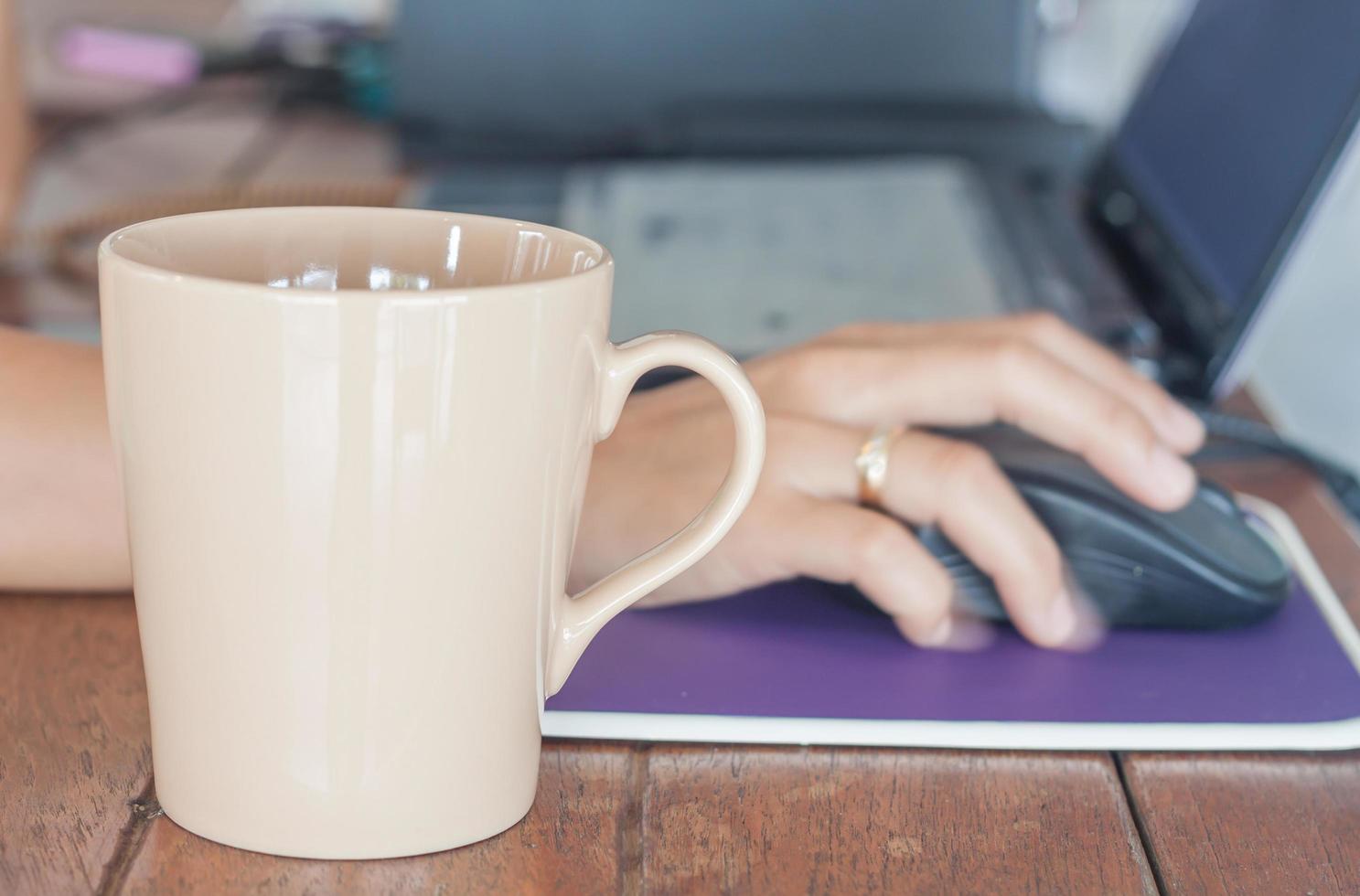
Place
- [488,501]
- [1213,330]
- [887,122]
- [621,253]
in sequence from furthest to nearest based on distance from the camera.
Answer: [887,122], [621,253], [1213,330], [488,501]

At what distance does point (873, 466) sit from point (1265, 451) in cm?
29

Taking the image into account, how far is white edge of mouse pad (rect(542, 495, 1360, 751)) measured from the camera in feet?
1.25

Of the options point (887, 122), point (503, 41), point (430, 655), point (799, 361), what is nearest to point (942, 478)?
point (799, 361)

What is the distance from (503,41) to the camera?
1.04 metres

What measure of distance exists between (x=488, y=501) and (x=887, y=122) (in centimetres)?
78

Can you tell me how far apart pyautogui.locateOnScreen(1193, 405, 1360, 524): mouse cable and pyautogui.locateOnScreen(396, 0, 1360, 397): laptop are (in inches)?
0.8

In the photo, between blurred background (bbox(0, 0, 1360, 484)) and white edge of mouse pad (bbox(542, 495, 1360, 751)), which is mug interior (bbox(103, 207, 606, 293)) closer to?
white edge of mouse pad (bbox(542, 495, 1360, 751))

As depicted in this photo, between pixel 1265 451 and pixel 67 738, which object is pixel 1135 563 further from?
pixel 67 738

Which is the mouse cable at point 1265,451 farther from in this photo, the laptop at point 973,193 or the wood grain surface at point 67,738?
the wood grain surface at point 67,738

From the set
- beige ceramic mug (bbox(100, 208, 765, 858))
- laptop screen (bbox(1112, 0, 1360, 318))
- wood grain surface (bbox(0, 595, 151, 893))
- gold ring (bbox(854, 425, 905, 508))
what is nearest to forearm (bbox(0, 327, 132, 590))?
wood grain surface (bbox(0, 595, 151, 893))

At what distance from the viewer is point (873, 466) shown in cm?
45

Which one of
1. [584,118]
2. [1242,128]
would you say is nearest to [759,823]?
[1242,128]

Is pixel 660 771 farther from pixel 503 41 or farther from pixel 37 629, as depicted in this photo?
pixel 503 41

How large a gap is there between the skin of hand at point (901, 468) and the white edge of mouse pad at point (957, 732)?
2.1 inches
